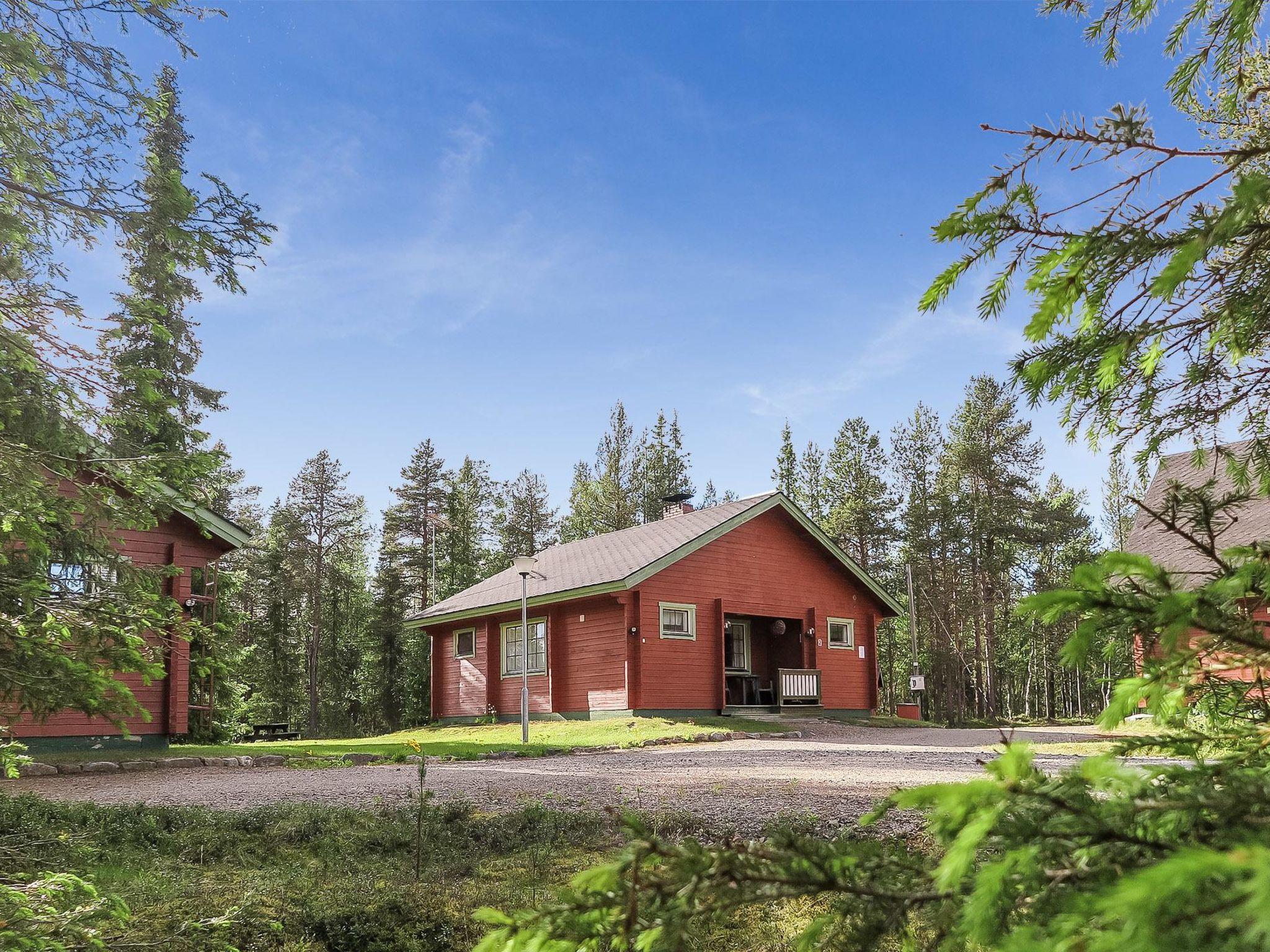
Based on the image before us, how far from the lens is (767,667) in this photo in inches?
933

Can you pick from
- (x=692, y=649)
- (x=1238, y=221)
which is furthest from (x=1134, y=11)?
(x=692, y=649)

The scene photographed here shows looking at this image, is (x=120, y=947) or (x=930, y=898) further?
(x=120, y=947)

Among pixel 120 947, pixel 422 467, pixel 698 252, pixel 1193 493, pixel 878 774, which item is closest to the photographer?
pixel 1193 493

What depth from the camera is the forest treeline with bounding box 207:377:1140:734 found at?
38844mm

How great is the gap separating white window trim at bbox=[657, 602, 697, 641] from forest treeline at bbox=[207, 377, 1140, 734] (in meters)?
19.0

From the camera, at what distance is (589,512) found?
4131 centimetres

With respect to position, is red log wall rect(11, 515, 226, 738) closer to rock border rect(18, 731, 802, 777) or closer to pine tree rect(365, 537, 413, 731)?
rock border rect(18, 731, 802, 777)

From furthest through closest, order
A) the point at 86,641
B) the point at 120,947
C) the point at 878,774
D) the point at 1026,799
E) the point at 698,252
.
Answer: the point at 698,252 → the point at 878,774 → the point at 86,641 → the point at 120,947 → the point at 1026,799

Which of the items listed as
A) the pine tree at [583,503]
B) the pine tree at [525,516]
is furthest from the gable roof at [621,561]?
the pine tree at [525,516]

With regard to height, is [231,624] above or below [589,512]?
below

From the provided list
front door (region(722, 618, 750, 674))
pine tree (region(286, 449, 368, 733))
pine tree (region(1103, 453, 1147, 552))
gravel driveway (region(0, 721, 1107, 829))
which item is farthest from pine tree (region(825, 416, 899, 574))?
gravel driveway (region(0, 721, 1107, 829))

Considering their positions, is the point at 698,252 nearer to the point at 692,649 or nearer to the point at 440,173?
the point at 440,173

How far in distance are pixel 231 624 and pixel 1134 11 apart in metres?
21.5

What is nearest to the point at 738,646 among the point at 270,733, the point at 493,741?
the point at 493,741
